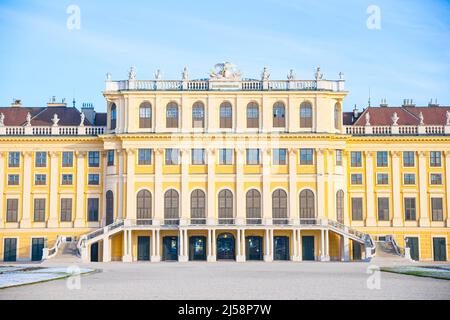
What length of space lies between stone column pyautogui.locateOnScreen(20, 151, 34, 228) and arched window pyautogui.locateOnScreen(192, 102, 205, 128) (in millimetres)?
13821

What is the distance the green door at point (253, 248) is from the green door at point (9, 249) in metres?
18.5

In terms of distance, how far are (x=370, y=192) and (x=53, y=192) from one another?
25743 millimetres

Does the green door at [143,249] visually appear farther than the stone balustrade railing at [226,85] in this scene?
No

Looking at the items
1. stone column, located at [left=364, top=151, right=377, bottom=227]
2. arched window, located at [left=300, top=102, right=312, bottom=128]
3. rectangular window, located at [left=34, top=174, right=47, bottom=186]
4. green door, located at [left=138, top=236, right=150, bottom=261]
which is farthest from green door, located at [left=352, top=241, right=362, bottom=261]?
rectangular window, located at [left=34, top=174, right=47, bottom=186]

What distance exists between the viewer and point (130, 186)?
63156 mm

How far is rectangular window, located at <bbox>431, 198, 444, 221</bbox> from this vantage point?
65312mm

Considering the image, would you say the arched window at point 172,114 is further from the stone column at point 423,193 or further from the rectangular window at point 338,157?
the stone column at point 423,193

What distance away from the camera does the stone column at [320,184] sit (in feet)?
206

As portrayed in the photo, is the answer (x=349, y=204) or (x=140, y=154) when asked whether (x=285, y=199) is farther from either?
(x=140, y=154)

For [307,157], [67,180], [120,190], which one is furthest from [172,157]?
[307,157]

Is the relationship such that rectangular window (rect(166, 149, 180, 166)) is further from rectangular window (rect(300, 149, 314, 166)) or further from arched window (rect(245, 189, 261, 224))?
rectangular window (rect(300, 149, 314, 166))

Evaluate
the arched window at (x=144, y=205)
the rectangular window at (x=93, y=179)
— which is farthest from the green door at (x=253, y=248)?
the rectangular window at (x=93, y=179)
